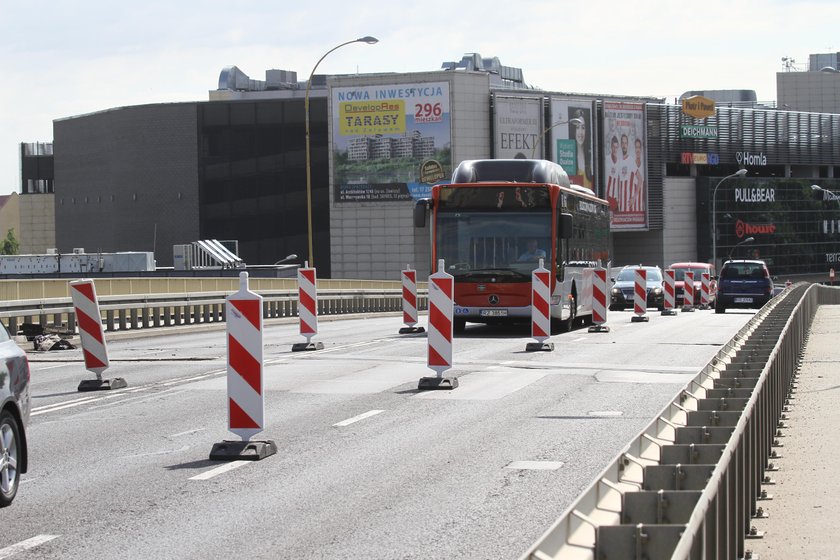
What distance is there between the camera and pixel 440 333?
16469 millimetres

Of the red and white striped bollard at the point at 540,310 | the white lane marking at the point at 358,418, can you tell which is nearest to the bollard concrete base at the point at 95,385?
the white lane marking at the point at 358,418

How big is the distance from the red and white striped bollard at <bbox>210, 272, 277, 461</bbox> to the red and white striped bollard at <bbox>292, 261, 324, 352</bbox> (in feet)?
38.5

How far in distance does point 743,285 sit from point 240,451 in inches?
1360

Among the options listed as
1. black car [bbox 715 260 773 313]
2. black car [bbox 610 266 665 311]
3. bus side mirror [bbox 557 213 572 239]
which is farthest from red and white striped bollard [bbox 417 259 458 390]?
black car [bbox 610 266 665 311]

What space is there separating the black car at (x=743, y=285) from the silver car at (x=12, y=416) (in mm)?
35888

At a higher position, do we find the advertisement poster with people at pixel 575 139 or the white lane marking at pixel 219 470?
the advertisement poster with people at pixel 575 139

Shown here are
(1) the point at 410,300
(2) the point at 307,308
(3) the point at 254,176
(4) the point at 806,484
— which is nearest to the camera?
(4) the point at 806,484

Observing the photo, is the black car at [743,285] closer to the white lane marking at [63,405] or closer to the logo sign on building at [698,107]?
the white lane marking at [63,405]

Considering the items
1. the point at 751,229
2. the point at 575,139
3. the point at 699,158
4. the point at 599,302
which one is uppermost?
the point at 575,139

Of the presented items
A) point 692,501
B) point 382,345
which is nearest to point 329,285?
point 382,345

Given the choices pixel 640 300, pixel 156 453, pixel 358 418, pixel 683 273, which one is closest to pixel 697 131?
pixel 683 273

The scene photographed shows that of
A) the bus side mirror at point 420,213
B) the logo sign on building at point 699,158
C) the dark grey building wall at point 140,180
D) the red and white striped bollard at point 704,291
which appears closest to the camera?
the bus side mirror at point 420,213

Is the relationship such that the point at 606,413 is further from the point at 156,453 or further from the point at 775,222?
the point at 775,222

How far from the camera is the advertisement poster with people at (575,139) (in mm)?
94688
